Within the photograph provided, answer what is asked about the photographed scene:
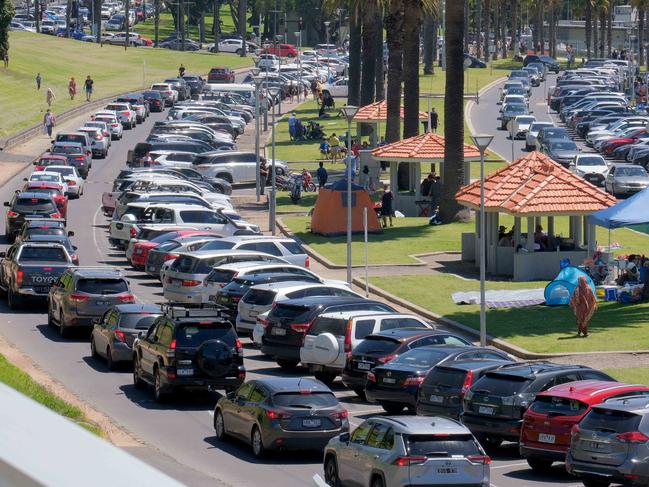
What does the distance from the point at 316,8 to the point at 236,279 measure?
13136 cm

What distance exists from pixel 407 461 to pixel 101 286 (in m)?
15.3

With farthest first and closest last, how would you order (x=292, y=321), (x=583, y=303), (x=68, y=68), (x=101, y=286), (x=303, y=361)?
(x=68, y=68)
(x=101, y=286)
(x=583, y=303)
(x=292, y=321)
(x=303, y=361)

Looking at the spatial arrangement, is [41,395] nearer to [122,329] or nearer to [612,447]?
[612,447]

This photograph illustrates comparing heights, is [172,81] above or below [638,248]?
above

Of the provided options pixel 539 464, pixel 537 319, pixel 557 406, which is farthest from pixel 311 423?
pixel 537 319

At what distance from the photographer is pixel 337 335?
80.3 ft

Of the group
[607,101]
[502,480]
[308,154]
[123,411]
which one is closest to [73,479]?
[502,480]

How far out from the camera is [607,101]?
8681 cm

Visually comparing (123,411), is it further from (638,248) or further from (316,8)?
(316,8)

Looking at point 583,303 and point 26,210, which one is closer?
point 583,303

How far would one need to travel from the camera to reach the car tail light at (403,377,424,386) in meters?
20.6

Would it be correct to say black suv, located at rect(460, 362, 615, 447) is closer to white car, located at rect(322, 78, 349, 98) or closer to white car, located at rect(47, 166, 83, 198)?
white car, located at rect(47, 166, 83, 198)

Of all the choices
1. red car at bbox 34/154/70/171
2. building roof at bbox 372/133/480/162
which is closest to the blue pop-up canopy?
building roof at bbox 372/133/480/162

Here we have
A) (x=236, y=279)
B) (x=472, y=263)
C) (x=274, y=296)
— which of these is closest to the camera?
(x=274, y=296)
